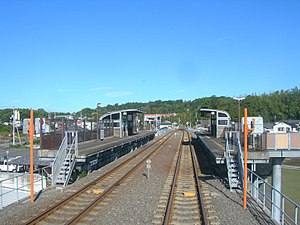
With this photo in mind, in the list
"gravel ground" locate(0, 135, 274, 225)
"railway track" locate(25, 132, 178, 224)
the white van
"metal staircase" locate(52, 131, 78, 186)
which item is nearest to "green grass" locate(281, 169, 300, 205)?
"gravel ground" locate(0, 135, 274, 225)

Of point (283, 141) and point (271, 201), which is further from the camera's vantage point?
point (283, 141)

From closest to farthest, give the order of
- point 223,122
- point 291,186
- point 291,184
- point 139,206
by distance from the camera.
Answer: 1. point 139,206
2. point 223,122
3. point 291,186
4. point 291,184

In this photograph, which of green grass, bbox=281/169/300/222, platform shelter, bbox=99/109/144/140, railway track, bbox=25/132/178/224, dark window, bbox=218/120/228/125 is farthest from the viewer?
platform shelter, bbox=99/109/144/140

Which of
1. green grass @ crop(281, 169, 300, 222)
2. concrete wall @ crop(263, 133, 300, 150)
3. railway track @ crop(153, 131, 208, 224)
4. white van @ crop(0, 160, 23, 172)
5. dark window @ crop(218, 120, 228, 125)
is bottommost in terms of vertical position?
green grass @ crop(281, 169, 300, 222)

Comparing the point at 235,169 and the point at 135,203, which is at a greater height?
the point at 235,169

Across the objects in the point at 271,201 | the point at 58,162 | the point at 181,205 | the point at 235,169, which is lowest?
the point at 181,205

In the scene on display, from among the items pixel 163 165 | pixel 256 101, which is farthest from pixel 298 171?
pixel 256 101

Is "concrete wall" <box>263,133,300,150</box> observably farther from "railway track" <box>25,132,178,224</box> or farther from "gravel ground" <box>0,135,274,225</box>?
"railway track" <box>25,132,178,224</box>

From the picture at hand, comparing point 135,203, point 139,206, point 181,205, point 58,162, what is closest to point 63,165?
point 58,162

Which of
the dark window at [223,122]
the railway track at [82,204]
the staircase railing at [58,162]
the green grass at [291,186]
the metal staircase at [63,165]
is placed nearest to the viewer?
the railway track at [82,204]

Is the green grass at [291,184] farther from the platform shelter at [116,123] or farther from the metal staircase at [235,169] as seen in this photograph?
the platform shelter at [116,123]

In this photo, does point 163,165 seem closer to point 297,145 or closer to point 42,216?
point 297,145

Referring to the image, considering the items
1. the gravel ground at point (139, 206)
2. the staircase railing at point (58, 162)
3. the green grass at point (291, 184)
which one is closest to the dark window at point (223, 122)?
the green grass at point (291, 184)

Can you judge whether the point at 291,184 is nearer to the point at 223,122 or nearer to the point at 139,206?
the point at 223,122
